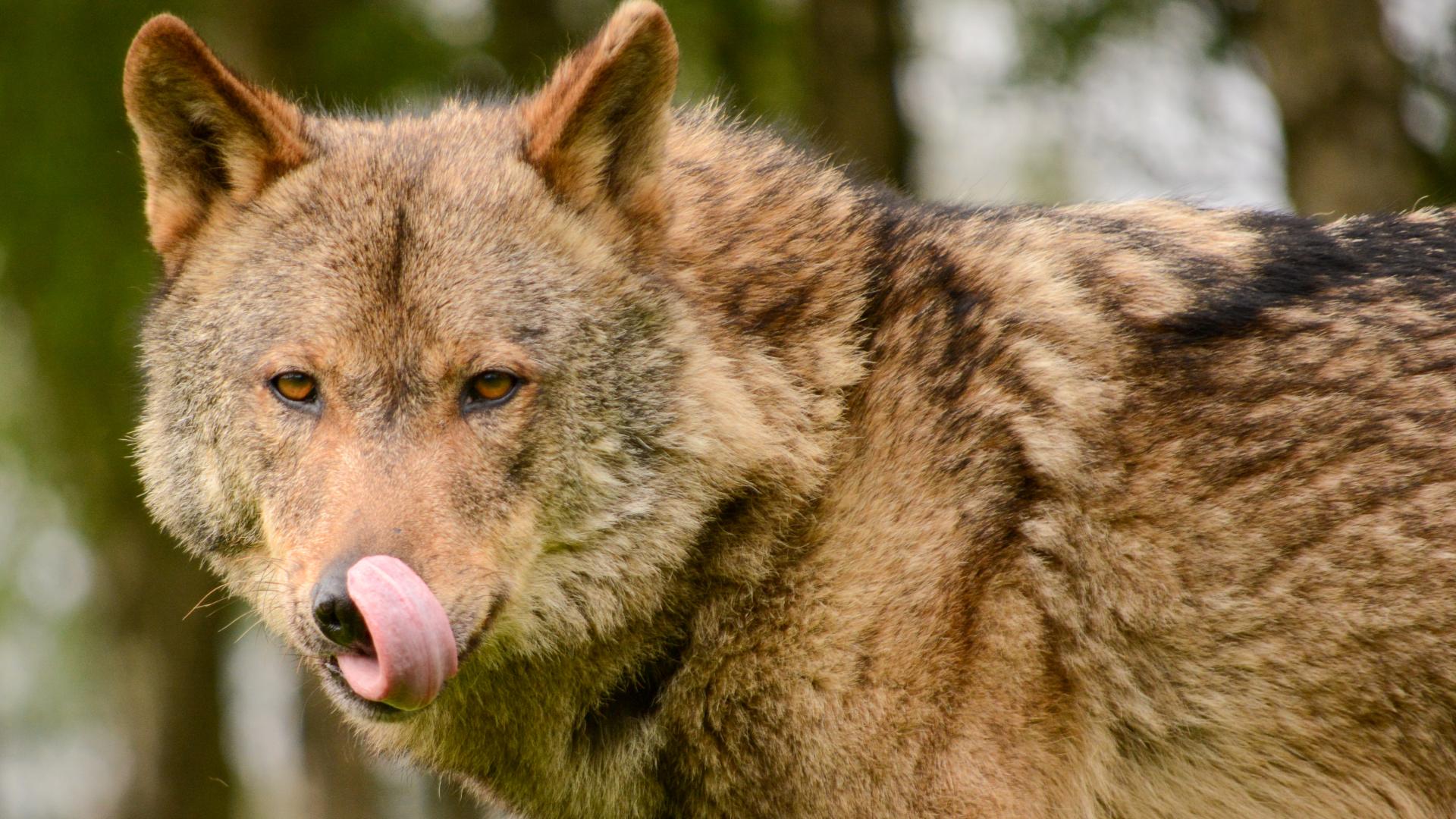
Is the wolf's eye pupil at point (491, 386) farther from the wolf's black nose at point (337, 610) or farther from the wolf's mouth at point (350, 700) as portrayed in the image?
the wolf's mouth at point (350, 700)

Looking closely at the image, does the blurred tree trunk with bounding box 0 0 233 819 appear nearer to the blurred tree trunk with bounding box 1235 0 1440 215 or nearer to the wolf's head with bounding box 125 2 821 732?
the wolf's head with bounding box 125 2 821 732

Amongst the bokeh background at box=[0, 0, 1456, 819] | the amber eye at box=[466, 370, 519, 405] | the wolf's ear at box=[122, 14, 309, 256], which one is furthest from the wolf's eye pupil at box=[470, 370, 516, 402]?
the bokeh background at box=[0, 0, 1456, 819]

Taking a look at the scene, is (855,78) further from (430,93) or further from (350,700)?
(350,700)

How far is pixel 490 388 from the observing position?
161 inches

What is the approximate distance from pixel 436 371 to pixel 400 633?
0.79 m

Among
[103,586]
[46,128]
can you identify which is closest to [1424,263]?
[46,128]

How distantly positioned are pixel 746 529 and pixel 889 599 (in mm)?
539

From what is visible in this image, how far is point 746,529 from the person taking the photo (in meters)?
4.38

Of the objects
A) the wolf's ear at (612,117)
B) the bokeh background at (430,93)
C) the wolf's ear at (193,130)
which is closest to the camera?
the wolf's ear at (612,117)

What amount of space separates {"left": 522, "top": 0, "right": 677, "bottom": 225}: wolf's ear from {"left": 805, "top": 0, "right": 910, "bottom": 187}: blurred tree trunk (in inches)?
293

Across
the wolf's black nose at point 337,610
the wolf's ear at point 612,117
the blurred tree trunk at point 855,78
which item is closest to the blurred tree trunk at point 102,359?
the blurred tree trunk at point 855,78

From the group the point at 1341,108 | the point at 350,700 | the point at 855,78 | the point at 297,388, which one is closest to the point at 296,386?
the point at 297,388

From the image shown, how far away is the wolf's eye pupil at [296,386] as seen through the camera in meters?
4.14

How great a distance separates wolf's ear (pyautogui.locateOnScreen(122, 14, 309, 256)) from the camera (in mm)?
4414
